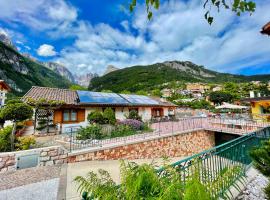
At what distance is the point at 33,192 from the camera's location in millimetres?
5062

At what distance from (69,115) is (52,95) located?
324cm

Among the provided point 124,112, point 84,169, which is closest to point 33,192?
point 84,169

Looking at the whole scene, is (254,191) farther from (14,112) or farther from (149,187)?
(14,112)

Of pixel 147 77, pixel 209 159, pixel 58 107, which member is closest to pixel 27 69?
pixel 147 77

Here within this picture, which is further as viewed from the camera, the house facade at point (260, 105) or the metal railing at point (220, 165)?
the house facade at point (260, 105)

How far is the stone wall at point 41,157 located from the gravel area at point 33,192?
1.71m

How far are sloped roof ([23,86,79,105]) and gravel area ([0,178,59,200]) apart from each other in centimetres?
1086

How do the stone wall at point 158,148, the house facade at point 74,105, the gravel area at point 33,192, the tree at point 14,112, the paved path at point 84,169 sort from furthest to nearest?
Answer: the house facade at point 74,105 < the stone wall at point 158,148 < the tree at point 14,112 < the paved path at point 84,169 < the gravel area at point 33,192

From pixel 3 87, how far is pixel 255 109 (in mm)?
47819

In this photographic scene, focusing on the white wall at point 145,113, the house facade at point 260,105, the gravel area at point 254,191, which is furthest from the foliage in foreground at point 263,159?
the house facade at point 260,105

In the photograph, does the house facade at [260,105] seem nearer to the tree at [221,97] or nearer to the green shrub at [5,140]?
the green shrub at [5,140]

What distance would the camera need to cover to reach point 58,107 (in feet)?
47.2

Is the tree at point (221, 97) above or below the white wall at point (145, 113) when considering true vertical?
above

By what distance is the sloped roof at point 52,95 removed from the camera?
15916 millimetres
